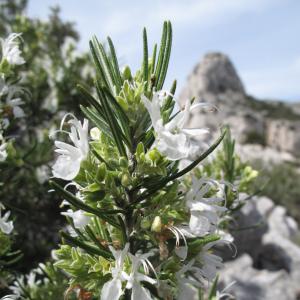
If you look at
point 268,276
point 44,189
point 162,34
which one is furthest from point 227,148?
point 268,276

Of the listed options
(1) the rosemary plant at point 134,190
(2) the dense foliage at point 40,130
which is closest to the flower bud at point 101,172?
(1) the rosemary plant at point 134,190

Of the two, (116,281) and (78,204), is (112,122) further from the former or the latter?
(116,281)

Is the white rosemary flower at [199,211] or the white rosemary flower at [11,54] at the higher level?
the white rosemary flower at [11,54]

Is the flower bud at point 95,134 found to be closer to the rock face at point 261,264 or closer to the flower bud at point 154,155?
the flower bud at point 154,155

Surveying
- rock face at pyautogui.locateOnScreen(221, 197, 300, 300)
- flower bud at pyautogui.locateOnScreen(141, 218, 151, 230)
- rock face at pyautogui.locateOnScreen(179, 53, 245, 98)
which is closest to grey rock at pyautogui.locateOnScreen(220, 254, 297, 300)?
rock face at pyautogui.locateOnScreen(221, 197, 300, 300)

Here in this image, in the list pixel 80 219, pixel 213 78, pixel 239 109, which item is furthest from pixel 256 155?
pixel 80 219
